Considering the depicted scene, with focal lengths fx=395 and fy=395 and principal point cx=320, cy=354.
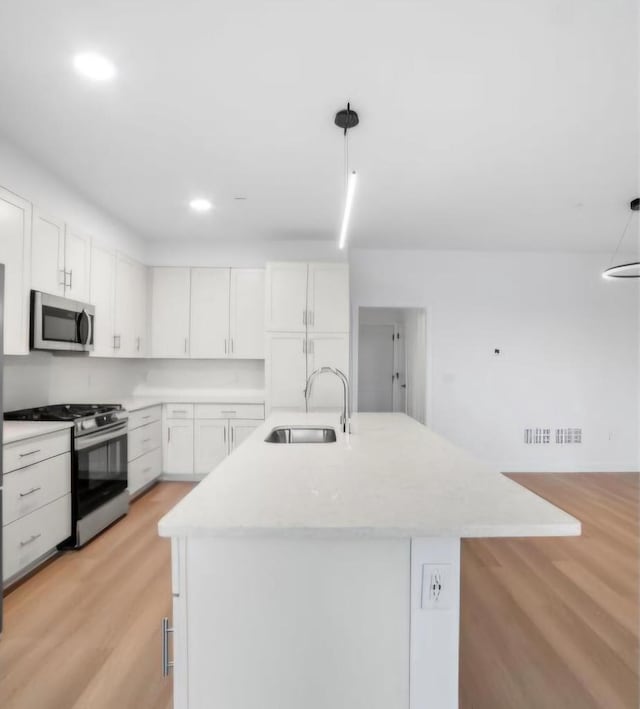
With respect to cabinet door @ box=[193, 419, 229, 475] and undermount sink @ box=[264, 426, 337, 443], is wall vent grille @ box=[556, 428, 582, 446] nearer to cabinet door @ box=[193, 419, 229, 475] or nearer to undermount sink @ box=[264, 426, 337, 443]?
undermount sink @ box=[264, 426, 337, 443]

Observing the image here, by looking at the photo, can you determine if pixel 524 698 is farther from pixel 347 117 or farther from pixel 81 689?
pixel 347 117

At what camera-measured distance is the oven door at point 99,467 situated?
9.15 ft

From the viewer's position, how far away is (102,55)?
1.77 m

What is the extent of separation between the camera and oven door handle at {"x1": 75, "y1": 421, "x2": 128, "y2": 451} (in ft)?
9.16

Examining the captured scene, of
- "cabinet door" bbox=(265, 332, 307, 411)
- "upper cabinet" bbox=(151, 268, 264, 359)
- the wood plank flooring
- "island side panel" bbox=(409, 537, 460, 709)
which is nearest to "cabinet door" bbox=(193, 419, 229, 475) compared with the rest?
"cabinet door" bbox=(265, 332, 307, 411)

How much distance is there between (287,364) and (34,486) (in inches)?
94.0

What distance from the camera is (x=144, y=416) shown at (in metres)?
3.92

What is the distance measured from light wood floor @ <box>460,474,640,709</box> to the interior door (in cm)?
439

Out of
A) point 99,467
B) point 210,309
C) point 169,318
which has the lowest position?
point 99,467

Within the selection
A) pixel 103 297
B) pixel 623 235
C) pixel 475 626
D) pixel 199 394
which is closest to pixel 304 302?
pixel 199 394

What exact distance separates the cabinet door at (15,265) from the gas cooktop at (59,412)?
482 mm

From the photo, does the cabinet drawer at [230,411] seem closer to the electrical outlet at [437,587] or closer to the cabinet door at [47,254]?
the cabinet door at [47,254]

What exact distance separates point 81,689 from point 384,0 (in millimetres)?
2954

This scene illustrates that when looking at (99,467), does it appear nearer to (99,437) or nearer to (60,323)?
(99,437)
